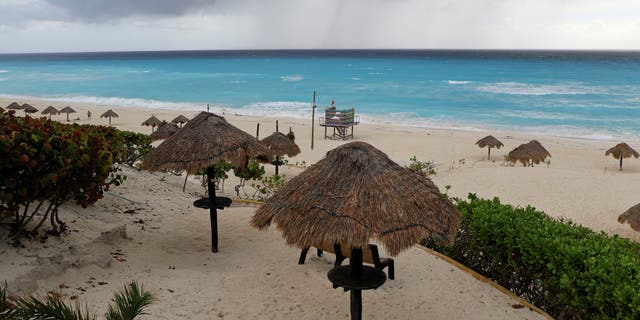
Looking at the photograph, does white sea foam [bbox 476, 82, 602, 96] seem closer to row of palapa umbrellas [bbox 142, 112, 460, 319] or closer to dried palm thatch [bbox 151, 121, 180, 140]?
dried palm thatch [bbox 151, 121, 180, 140]

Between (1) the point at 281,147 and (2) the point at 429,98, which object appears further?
(2) the point at 429,98

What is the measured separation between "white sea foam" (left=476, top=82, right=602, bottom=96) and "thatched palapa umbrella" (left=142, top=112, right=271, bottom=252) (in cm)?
5489

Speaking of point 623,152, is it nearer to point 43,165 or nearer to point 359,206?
point 359,206

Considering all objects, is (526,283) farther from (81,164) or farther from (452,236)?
(81,164)

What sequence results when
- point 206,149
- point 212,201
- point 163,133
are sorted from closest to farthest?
point 206,149 → point 212,201 → point 163,133

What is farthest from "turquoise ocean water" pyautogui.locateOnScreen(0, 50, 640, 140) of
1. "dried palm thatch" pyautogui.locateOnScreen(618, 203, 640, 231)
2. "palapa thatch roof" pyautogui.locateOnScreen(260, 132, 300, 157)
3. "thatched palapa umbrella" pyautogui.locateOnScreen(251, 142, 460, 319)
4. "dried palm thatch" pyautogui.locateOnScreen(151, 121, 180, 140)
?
"thatched palapa umbrella" pyautogui.locateOnScreen(251, 142, 460, 319)

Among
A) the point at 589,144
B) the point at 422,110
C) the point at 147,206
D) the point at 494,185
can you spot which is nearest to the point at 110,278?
the point at 147,206

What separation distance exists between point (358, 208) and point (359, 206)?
0.09 feet

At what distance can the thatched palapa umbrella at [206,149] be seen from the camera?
7098 mm

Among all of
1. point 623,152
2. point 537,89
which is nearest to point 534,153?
point 623,152

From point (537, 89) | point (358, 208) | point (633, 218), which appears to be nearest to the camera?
point (358, 208)

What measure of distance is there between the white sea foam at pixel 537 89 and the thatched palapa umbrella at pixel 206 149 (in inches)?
2161

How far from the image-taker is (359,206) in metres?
4.80

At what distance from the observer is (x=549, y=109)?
43.4 m
